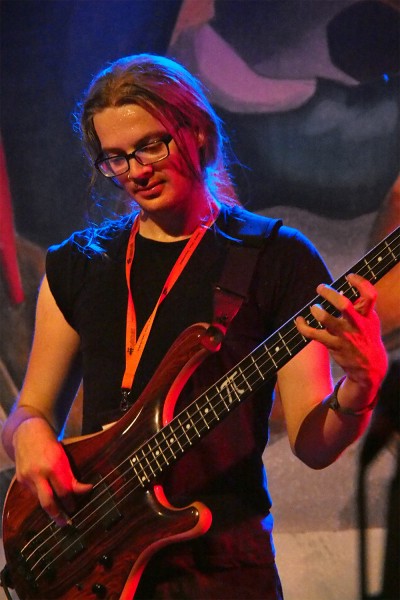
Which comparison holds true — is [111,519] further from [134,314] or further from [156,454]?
[134,314]

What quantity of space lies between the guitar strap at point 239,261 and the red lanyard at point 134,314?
0.25 feet

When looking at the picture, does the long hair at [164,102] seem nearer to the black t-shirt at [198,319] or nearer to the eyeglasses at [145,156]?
the eyeglasses at [145,156]

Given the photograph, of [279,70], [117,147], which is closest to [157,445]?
[117,147]

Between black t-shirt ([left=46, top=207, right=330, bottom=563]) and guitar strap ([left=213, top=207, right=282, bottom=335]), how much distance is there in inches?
0.7

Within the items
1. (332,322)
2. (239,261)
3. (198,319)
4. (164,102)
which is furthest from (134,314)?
(332,322)

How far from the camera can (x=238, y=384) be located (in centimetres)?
147

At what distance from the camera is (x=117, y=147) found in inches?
68.7

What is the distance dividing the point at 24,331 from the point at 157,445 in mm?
1607

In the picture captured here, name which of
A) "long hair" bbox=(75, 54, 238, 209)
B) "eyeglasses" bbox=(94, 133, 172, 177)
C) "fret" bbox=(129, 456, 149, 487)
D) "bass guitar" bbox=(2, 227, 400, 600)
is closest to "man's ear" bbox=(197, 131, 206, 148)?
"long hair" bbox=(75, 54, 238, 209)

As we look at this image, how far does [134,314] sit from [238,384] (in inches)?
15.0

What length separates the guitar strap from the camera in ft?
5.26

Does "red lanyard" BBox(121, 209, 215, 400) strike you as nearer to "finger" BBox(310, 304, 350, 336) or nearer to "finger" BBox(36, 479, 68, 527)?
"finger" BBox(36, 479, 68, 527)

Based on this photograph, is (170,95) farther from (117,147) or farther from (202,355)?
(202,355)

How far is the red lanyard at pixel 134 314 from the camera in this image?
168cm
